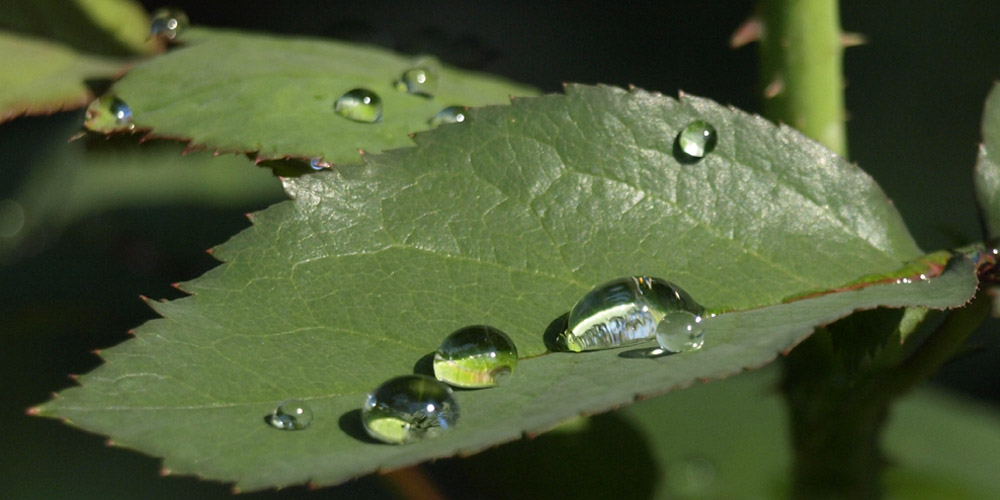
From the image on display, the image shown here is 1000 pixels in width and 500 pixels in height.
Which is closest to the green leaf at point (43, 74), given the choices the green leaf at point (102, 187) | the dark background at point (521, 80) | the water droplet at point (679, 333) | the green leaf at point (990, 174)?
the dark background at point (521, 80)

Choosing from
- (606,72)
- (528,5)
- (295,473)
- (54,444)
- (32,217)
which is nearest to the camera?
(295,473)

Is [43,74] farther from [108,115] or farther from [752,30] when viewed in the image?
[752,30]

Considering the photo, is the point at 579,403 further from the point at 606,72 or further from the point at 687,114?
the point at 606,72

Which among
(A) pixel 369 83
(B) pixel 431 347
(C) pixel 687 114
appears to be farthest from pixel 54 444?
(C) pixel 687 114

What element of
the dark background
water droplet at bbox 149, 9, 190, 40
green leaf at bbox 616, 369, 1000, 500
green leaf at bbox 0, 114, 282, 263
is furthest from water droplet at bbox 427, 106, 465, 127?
green leaf at bbox 0, 114, 282, 263

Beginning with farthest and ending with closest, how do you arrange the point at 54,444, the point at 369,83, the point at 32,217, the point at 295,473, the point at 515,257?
the point at 32,217 → the point at 54,444 → the point at 369,83 → the point at 515,257 → the point at 295,473

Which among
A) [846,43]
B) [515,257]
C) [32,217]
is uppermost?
[32,217]

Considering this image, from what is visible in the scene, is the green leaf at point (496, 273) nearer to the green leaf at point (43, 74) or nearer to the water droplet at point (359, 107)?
the water droplet at point (359, 107)
